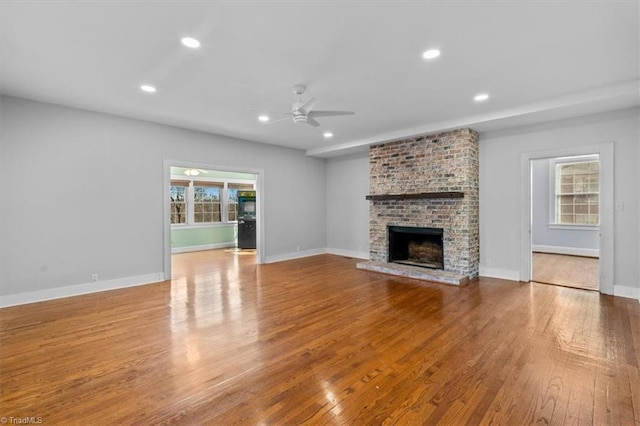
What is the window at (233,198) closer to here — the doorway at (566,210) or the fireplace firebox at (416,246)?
the fireplace firebox at (416,246)

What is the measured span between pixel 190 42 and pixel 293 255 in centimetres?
571

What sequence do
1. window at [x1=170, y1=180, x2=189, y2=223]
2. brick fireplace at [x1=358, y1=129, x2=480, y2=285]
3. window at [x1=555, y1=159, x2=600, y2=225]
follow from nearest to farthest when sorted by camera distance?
brick fireplace at [x1=358, y1=129, x2=480, y2=285] < window at [x1=555, y1=159, x2=600, y2=225] < window at [x1=170, y1=180, x2=189, y2=223]

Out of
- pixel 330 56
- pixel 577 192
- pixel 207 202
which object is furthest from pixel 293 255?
pixel 577 192

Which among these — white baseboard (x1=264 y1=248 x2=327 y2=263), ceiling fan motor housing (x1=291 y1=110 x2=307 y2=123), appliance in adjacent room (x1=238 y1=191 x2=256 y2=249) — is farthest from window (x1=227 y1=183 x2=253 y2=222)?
ceiling fan motor housing (x1=291 y1=110 x2=307 y2=123)

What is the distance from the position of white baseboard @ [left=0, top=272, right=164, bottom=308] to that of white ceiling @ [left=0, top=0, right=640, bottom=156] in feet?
9.09

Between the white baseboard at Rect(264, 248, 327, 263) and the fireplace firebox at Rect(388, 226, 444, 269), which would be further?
the white baseboard at Rect(264, 248, 327, 263)

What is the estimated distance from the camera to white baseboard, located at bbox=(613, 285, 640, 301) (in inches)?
169

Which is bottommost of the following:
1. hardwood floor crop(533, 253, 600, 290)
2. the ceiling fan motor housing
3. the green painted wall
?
hardwood floor crop(533, 253, 600, 290)

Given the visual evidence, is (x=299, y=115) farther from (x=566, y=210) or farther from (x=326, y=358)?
(x=566, y=210)

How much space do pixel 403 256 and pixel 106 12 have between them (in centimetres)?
623

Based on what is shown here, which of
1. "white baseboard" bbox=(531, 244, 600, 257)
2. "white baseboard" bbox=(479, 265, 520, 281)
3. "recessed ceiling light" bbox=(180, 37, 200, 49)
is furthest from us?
"white baseboard" bbox=(531, 244, 600, 257)

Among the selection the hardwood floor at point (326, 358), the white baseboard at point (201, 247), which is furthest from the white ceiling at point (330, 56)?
the white baseboard at point (201, 247)

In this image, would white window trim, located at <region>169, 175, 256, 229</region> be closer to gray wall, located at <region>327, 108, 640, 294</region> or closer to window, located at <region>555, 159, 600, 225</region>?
gray wall, located at <region>327, 108, 640, 294</region>

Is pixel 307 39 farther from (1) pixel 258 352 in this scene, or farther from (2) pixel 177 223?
(2) pixel 177 223
